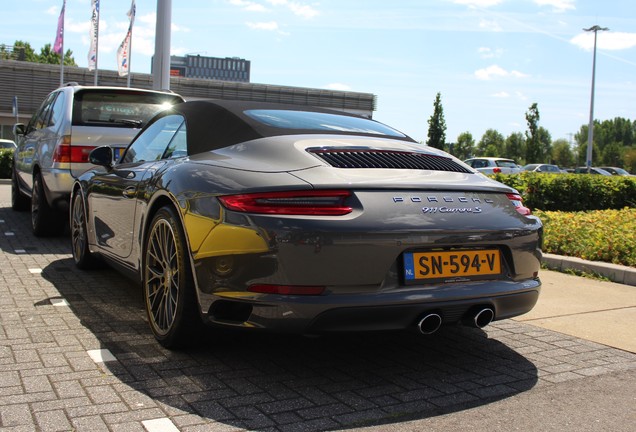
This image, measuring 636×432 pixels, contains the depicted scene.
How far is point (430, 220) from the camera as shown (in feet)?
10.8

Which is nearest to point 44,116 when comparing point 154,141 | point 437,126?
point 154,141

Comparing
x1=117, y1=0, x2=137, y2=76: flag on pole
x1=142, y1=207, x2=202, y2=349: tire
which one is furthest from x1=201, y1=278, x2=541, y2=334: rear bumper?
x1=117, y1=0, x2=137, y2=76: flag on pole

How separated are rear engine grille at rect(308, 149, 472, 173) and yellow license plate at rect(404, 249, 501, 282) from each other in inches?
21.8

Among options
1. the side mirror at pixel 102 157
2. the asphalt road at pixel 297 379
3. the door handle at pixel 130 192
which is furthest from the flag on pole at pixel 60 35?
the door handle at pixel 130 192

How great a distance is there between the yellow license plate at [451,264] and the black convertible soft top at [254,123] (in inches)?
44.0

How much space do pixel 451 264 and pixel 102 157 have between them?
2991 millimetres

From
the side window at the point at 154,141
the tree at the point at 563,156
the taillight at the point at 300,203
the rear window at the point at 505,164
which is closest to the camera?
the taillight at the point at 300,203

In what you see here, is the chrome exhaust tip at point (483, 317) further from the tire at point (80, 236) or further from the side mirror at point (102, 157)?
the tire at point (80, 236)

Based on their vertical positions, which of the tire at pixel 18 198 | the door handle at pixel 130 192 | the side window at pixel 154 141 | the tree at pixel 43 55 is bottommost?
the tire at pixel 18 198

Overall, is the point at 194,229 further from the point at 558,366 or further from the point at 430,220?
the point at 558,366

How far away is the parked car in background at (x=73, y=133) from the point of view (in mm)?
7242

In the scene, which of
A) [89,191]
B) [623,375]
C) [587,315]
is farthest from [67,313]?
[587,315]

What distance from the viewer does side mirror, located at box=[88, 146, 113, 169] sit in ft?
16.9

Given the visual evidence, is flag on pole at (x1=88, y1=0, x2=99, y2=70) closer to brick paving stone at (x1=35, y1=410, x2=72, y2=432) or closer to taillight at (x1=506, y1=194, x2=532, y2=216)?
taillight at (x1=506, y1=194, x2=532, y2=216)
